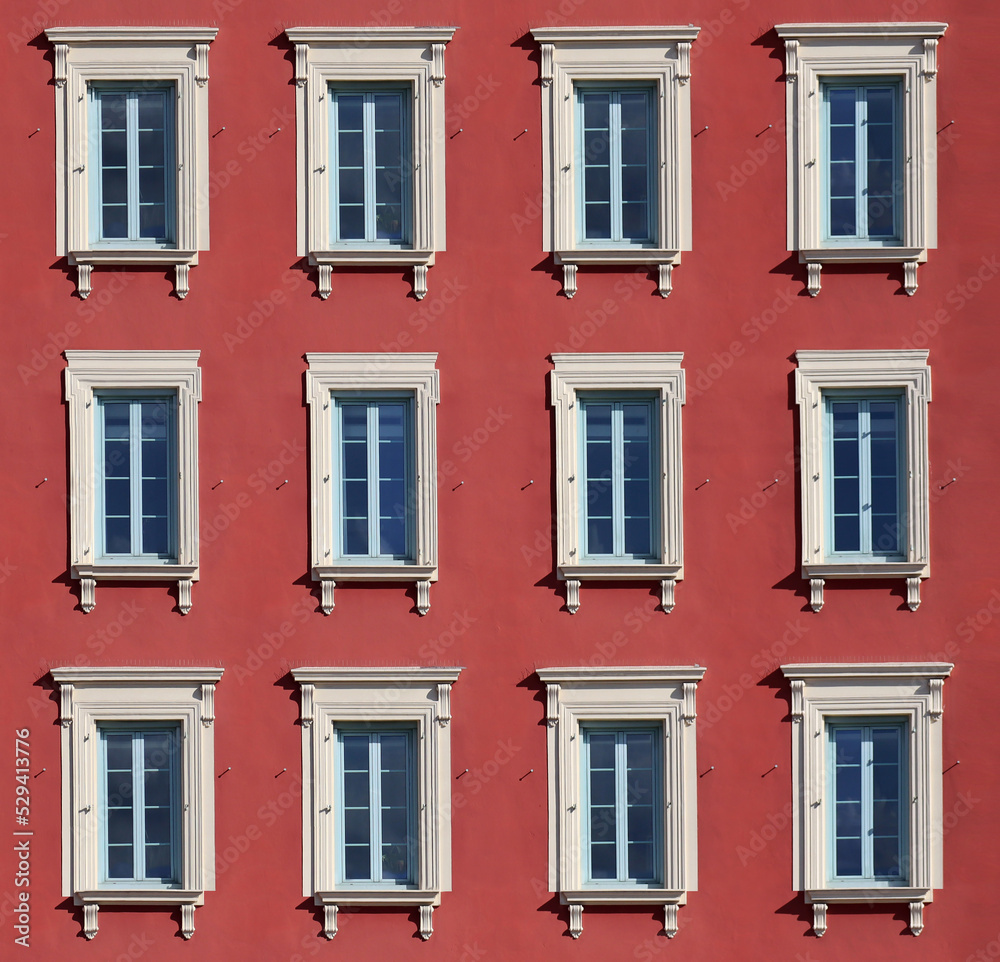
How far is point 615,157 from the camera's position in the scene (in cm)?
2005

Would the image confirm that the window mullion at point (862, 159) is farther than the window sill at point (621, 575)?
Yes

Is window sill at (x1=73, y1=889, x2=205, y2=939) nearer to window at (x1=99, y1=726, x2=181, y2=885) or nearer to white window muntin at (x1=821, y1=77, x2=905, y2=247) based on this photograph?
window at (x1=99, y1=726, x2=181, y2=885)

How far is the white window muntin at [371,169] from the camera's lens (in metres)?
19.9

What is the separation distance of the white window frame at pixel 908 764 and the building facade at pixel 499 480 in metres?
0.06

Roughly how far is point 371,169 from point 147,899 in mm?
10705

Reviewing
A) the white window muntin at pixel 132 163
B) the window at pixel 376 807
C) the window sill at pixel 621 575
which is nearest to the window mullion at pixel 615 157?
the window sill at pixel 621 575

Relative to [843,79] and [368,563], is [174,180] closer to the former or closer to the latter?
[368,563]

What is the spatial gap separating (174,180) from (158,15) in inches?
93.9

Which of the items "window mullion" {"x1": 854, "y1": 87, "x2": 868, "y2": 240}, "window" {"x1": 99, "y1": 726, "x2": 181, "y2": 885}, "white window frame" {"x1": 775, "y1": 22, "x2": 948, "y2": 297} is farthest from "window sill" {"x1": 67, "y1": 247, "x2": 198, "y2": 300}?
"window mullion" {"x1": 854, "y1": 87, "x2": 868, "y2": 240}

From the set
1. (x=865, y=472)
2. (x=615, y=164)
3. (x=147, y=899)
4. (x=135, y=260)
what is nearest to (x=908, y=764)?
(x=865, y=472)

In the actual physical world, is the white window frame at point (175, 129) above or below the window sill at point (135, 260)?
above

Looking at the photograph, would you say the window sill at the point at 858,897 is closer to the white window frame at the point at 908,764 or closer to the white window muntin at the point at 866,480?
the white window frame at the point at 908,764

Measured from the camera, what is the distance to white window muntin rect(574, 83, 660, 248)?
1997cm

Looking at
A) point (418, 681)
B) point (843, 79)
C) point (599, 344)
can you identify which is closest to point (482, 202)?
point (599, 344)
